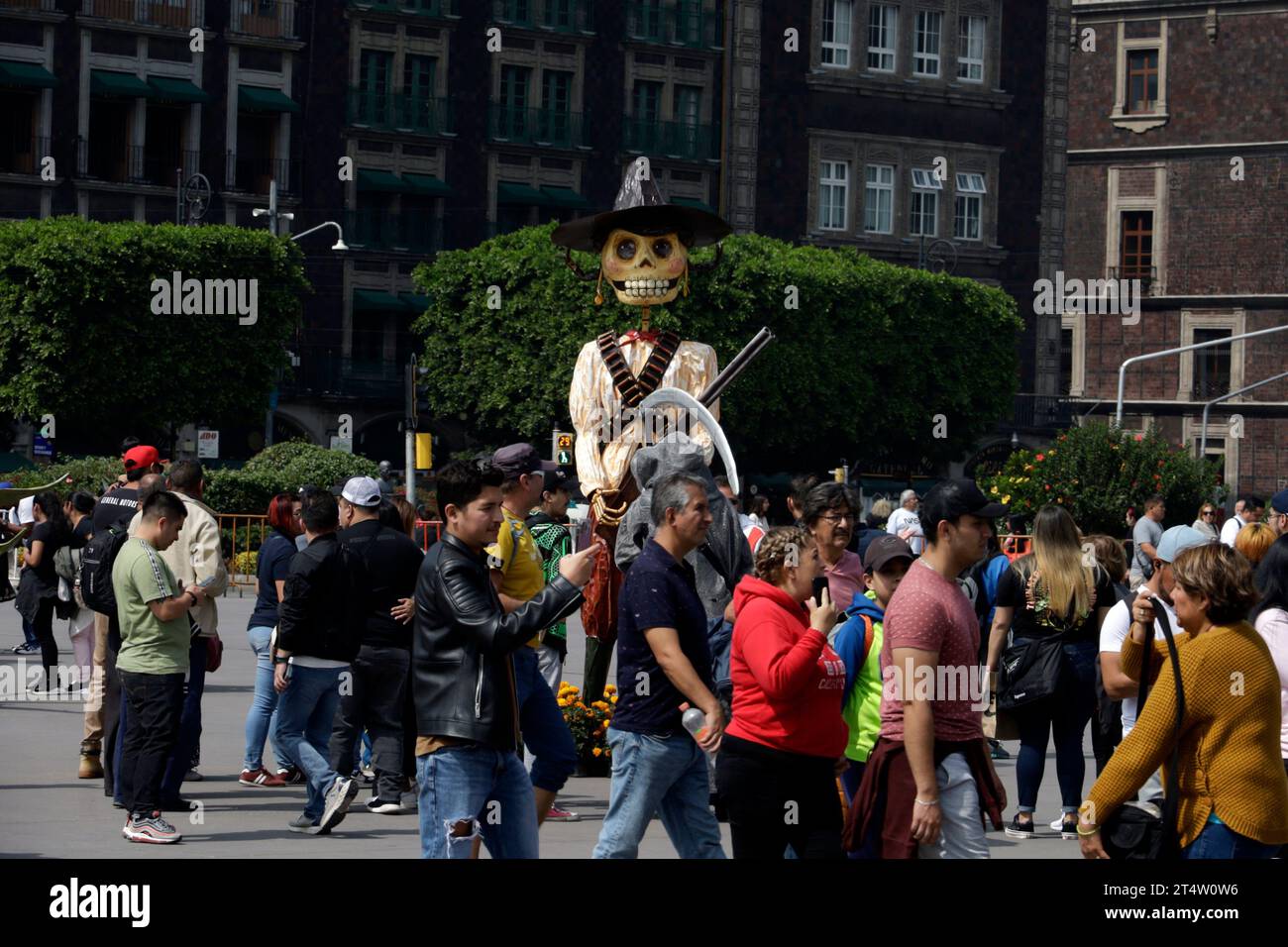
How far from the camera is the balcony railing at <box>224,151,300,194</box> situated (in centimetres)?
5394

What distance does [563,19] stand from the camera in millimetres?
57656

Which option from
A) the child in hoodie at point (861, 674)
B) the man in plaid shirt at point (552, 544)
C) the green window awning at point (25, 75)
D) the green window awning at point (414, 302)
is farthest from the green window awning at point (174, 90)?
the child in hoodie at point (861, 674)

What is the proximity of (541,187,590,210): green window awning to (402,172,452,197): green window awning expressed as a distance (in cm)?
275

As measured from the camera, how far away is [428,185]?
55719mm

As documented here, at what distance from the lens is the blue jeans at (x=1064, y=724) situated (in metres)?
11.4

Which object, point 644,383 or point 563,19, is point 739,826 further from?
point 563,19

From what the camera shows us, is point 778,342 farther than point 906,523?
Yes

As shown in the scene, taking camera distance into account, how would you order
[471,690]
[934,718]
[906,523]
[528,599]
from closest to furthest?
[934,718] < [471,690] < [528,599] < [906,523]

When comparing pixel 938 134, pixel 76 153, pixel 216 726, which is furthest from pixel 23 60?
pixel 216 726

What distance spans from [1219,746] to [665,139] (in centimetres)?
5358

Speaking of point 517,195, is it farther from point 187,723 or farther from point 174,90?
point 187,723

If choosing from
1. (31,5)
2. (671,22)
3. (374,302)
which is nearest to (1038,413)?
(671,22)

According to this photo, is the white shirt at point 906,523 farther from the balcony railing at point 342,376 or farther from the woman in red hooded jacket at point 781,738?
the balcony railing at point 342,376

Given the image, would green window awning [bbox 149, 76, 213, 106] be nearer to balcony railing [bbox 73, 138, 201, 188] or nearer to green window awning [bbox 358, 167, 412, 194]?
balcony railing [bbox 73, 138, 201, 188]
